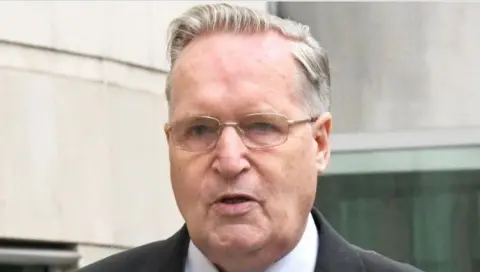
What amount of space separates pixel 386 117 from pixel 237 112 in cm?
569

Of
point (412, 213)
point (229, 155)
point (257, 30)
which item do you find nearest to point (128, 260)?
point (229, 155)

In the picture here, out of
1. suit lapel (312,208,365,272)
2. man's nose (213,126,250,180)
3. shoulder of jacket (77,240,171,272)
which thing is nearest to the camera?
man's nose (213,126,250,180)

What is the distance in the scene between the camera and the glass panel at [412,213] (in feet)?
27.1

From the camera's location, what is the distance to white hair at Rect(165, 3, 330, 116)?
2562 mm

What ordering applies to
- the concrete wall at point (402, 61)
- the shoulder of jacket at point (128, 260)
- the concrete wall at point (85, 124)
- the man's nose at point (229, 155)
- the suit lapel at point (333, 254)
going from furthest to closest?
the concrete wall at point (402, 61)
the concrete wall at point (85, 124)
the shoulder of jacket at point (128, 260)
the suit lapel at point (333, 254)
the man's nose at point (229, 155)

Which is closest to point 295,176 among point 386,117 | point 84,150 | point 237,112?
point 237,112

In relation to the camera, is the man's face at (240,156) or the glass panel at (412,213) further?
the glass panel at (412,213)

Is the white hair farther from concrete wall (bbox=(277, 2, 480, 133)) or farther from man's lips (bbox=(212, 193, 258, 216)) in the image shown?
concrete wall (bbox=(277, 2, 480, 133))

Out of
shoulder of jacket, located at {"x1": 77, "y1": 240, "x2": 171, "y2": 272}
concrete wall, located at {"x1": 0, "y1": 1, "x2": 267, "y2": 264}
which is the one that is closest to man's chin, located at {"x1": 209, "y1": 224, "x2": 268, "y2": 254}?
shoulder of jacket, located at {"x1": 77, "y1": 240, "x2": 171, "y2": 272}

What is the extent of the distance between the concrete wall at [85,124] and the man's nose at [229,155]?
3.89m

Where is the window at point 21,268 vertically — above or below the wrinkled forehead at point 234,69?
below

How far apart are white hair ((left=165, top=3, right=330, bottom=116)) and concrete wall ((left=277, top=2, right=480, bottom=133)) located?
539 cm

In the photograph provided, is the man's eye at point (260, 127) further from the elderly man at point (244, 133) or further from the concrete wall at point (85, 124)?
the concrete wall at point (85, 124)

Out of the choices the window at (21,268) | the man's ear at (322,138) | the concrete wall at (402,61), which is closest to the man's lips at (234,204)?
the man's ear at (322,138)
